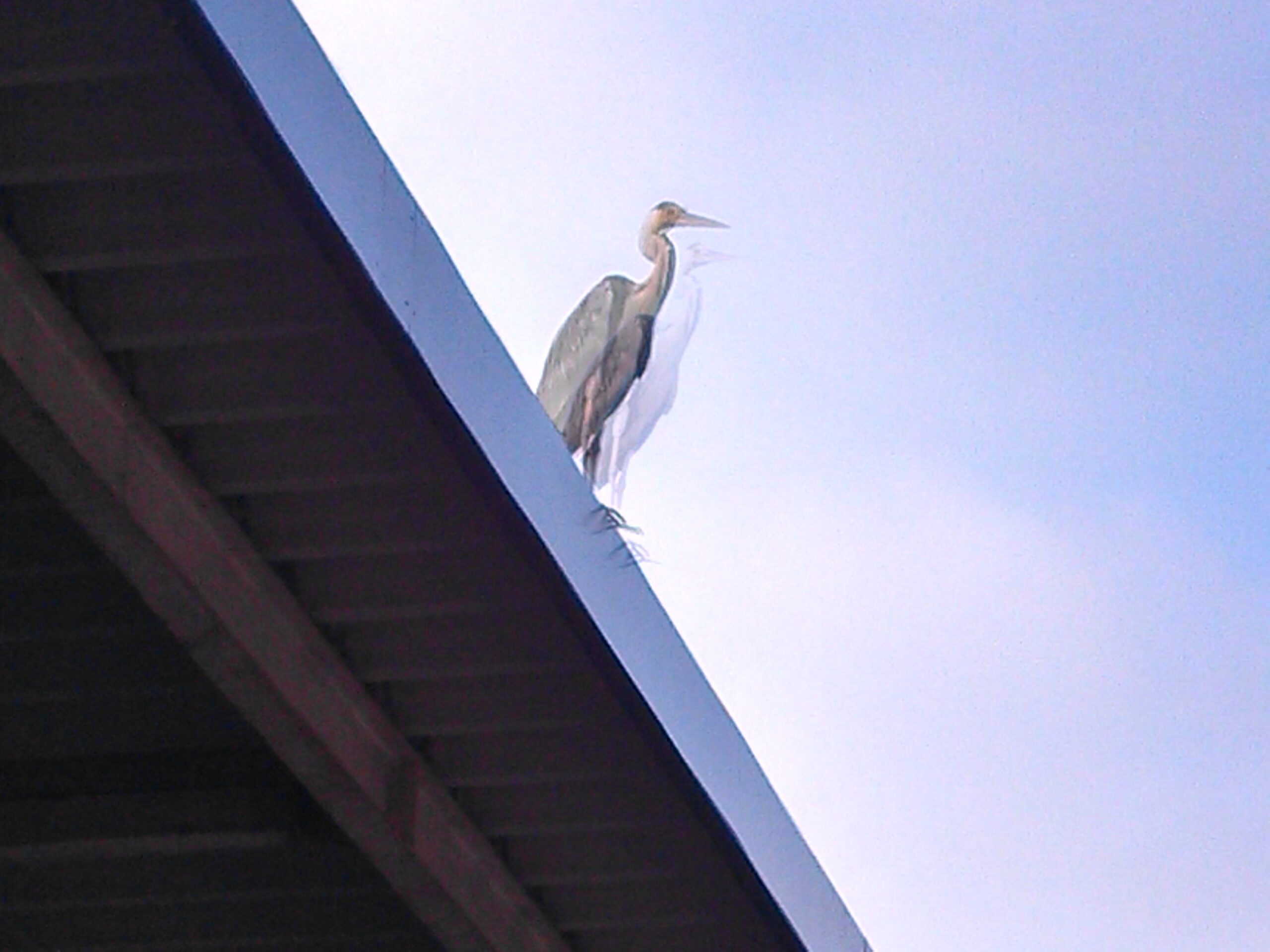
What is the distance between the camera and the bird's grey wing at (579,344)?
32.1 ft

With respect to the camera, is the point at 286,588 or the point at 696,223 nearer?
the point at 286,588

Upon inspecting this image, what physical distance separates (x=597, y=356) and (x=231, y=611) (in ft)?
16.5

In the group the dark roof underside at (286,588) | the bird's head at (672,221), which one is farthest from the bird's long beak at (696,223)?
the dark roof underside at (286,588)

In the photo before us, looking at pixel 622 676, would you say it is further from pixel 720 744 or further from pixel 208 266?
pixel 208 266

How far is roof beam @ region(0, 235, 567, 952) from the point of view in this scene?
457 centimetres

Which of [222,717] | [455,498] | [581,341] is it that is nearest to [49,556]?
[222,717]

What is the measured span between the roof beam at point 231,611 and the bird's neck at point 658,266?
182 inches

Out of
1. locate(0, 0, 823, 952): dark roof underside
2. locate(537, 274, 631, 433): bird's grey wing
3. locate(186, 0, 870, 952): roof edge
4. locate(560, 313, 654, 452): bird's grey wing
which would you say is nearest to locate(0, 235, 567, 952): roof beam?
locate(0, 0, 823, 952): dark roof underside

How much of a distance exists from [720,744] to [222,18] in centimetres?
266

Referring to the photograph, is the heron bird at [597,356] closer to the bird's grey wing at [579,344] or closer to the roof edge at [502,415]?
the bird's grey wing at [579,344]

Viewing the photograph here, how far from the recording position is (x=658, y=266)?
10414mm

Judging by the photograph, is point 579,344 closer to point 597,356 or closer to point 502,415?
point 597,356

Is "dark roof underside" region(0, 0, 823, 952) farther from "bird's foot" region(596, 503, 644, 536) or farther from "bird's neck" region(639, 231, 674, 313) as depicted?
"bird's neck" region(639, 231, 674, 313)

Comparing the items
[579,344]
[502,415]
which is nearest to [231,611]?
[502,415]
